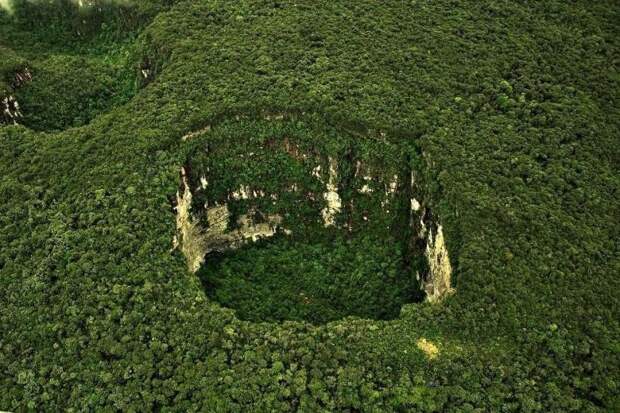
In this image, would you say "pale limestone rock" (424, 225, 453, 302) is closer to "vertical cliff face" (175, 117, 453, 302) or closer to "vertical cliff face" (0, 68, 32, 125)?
"vertical cliff face" (175, 117, 453, 302)

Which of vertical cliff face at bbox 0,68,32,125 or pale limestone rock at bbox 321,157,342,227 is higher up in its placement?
vertical cliff face at bbox 0,68,32,125

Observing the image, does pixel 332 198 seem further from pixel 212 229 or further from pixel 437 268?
pixel 437 268

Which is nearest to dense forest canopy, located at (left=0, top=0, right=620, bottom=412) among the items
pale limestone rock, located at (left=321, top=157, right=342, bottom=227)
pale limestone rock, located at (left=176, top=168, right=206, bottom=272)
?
pale limestone rock, located at (left=321, top=157, right=342, bottom=227)

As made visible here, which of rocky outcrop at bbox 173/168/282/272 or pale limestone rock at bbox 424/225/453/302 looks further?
rocky outcrop at bbox 173/168/282/272

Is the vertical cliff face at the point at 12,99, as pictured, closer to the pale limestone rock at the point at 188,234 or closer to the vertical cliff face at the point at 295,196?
the vertical cliff face at the point at 295,196

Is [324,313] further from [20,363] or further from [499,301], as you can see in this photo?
[20,363]

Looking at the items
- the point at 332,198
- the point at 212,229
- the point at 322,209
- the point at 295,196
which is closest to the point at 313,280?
the point at 322,209
